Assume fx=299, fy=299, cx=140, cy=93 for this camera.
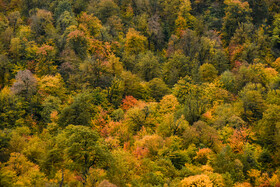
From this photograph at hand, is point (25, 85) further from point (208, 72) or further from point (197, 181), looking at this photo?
point (197, 181)

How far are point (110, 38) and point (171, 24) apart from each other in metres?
29.1

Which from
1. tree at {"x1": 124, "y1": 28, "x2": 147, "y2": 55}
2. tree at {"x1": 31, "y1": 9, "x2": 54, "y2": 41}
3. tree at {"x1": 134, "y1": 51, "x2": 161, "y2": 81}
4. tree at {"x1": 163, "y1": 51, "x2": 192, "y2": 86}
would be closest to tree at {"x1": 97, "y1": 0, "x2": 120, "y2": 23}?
tree at {"x1": 124, "y1": 28, "x2": 147, "y2": 55}

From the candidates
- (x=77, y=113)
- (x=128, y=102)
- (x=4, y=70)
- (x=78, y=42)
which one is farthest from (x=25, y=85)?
(x=128, y=102)

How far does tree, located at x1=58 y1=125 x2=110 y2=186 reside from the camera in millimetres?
43781

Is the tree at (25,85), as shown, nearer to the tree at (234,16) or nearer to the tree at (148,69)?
the tree at (148,69)

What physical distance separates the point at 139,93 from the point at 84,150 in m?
37.7

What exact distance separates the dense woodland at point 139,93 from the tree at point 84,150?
17 cm

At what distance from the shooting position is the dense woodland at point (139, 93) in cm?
4784

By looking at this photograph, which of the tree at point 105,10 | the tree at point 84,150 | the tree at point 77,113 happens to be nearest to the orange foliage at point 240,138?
the tree at point 84,150

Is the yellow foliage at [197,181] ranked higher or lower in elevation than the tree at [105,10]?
lower

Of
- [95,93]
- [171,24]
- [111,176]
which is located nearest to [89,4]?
[171,24]

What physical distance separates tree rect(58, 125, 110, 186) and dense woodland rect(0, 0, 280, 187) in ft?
Result: 0.57

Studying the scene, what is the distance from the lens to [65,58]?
89125mm

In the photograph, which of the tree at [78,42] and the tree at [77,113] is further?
the tree at [78,42]
